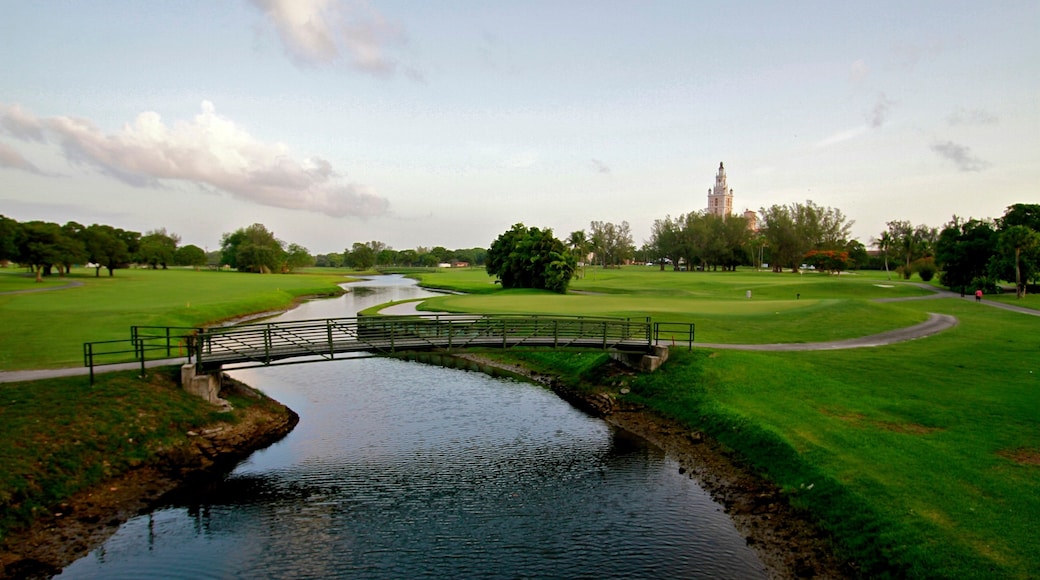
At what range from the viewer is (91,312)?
160 ft

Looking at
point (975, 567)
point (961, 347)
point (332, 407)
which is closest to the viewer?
point (975, 567)

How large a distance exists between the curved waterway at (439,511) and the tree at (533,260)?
188 ft

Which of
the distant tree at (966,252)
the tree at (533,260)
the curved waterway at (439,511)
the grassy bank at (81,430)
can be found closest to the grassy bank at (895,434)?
the curved waterway at (439,511)

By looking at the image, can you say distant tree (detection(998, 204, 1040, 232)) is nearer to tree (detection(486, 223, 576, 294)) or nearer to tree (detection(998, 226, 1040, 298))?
tree (detection(998, 226, 1040, 298))

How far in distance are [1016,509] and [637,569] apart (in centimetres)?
1030

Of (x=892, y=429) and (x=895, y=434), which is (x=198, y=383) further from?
(x=892, y=429)

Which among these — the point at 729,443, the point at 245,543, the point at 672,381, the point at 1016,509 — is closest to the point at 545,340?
the point at 672,381

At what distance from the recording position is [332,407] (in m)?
29.6

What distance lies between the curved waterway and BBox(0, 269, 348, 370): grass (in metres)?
14.8

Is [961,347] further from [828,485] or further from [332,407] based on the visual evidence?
[332,407]

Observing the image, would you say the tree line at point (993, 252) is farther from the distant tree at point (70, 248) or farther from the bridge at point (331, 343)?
the distant tree at point (70, 248)

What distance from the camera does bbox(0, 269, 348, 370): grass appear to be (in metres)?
30.8

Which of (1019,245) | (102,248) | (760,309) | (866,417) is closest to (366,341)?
(866,417)

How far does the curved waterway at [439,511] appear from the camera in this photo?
1512cm
